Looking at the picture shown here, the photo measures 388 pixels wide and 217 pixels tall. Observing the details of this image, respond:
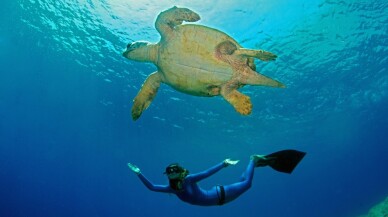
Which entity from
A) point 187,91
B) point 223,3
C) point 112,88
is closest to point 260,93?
point 223,3

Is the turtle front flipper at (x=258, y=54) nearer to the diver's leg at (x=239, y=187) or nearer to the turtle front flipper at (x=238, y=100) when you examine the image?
the turtle front flipper at (x=238, y=100)

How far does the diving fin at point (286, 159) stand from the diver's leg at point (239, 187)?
596 millimetres

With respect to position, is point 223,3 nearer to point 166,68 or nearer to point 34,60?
point 166,68

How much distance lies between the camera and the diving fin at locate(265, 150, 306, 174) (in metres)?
6.80

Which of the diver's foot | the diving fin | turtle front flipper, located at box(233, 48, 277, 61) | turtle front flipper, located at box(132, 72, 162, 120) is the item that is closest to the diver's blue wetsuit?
the diver's foot

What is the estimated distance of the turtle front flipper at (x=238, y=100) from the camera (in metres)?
4.79

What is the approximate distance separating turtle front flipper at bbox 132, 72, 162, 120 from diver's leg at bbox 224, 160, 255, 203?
303 centimetres

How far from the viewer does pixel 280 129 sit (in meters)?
34.3

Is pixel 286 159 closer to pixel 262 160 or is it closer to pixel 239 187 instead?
pixel 262 160

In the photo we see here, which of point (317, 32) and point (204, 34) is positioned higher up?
point (317, 32)

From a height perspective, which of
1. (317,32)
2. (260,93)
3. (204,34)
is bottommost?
(260,93)

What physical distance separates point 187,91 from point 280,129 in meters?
31.2

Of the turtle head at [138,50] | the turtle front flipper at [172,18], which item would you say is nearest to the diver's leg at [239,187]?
the turtle head at [138,50]

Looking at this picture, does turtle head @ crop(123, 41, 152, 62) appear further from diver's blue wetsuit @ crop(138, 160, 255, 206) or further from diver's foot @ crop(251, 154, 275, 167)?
diver's foot @ crop(251, 154, 275, 167)
